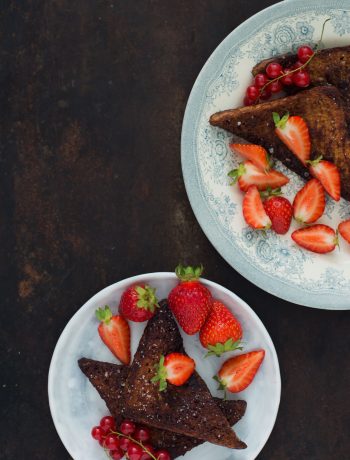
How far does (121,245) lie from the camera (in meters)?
1.71

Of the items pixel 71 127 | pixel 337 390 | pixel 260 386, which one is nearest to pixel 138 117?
pixel 71 127

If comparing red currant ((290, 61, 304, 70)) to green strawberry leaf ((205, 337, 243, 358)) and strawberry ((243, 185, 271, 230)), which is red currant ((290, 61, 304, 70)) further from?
green strawberry leaf ((205, 337, 243, 358))

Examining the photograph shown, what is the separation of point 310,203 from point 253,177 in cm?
18

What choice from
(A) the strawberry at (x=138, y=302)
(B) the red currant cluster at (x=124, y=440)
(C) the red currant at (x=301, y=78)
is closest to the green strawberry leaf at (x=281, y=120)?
(C) the red currant at (x=301, y=78)

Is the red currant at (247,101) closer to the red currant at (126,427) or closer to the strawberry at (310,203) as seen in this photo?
the strawberry at (310,203)

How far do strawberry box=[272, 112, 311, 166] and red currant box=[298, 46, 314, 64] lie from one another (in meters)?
0.16

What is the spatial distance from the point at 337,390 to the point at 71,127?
43.6 inches

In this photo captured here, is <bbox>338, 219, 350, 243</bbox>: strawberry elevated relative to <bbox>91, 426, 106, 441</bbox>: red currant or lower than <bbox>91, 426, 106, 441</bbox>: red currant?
elevated

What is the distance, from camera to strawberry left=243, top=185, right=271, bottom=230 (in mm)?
1613

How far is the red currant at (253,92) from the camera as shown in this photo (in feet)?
5.29

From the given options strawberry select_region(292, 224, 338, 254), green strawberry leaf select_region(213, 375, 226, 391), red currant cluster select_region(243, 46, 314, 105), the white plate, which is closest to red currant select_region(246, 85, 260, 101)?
red currant cluster select_region(243, 46, 314, 105)

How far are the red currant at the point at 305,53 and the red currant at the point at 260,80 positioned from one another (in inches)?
4.4

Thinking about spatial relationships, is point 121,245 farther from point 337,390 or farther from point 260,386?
point 337,390

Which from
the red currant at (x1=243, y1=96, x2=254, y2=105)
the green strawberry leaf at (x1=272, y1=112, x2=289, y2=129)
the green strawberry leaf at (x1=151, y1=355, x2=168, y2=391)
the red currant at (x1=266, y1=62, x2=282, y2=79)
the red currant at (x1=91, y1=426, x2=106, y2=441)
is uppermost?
the red currant at (x1=266, y1=62, x2=282, y2=79)
